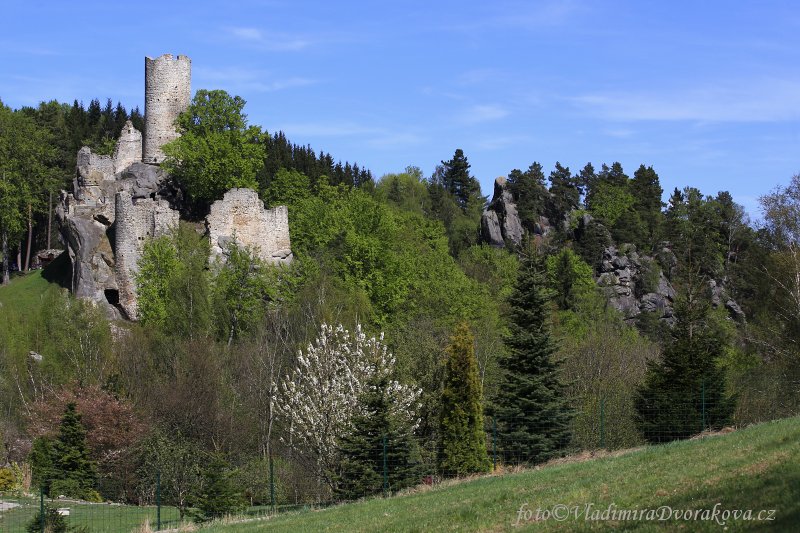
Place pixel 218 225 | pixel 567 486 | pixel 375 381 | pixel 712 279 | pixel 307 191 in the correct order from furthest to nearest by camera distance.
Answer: pixel 712 279
pixel 307 191
pixel 218 225
pixel 375 381
pixel 567 486

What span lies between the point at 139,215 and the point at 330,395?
2561 centimetres

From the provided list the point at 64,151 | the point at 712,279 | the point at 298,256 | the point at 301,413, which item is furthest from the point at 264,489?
the point at 712,279

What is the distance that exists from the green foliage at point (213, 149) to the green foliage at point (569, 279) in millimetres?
22705

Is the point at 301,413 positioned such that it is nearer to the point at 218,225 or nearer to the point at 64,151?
the point at 218,225

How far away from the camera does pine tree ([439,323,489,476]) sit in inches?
1203

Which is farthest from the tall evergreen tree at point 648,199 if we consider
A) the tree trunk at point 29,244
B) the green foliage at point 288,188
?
the tree trunk at point 29,244

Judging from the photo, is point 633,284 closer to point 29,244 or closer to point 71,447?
point 29,244

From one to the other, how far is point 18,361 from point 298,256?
17.3 metres

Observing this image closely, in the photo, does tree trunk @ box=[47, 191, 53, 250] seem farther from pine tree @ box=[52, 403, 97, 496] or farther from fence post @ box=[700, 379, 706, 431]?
fence post @ box=[700, 379, 706, 431]

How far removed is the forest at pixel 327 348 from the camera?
31.2 meters

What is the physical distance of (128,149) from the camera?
67438 millimetres

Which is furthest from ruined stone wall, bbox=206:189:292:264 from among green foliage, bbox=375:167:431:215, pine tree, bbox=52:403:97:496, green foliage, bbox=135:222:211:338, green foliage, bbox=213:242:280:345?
green foliage, bbox=375:167:431:215

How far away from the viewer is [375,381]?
99.9ft

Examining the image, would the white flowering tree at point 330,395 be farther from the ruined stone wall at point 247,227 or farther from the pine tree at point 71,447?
the ruined stone wall at point 247,227
